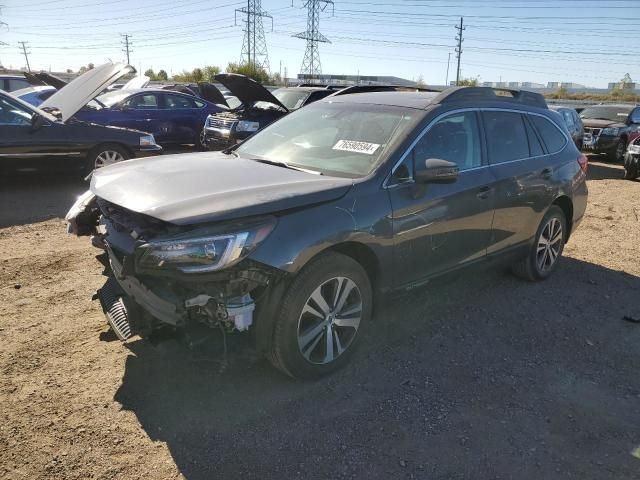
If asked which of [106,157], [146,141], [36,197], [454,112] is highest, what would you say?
[454,112]

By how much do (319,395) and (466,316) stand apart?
69.9 inches

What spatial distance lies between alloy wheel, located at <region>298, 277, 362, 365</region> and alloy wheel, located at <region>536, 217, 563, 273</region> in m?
2.60

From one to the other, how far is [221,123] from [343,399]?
28.6 ft

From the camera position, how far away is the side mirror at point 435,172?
11.5 ft

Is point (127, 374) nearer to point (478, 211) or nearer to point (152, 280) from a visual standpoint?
point (152, 280)

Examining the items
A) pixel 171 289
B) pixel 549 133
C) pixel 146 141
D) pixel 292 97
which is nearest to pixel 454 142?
pixel 549 133

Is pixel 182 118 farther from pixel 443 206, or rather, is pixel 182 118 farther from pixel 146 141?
pixel 443 206

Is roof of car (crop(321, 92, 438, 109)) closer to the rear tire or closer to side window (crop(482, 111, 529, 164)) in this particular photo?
side window (crop(482, 111, 529, 164))

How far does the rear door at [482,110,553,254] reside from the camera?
4395 mm

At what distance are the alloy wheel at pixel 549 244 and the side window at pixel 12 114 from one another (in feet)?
24.0

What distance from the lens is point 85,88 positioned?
7555mm

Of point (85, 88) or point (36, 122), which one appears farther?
point (36, 122)

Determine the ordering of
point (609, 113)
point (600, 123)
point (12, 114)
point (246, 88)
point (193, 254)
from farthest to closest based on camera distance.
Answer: point (609, 113), point (600, 123), point (246, 88), point (12, 114), point (193, 254)

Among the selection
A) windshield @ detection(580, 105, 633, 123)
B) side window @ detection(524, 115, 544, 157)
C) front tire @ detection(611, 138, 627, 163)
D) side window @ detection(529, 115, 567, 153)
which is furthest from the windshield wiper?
windshield @ detection(580, 105, 633, 123)
